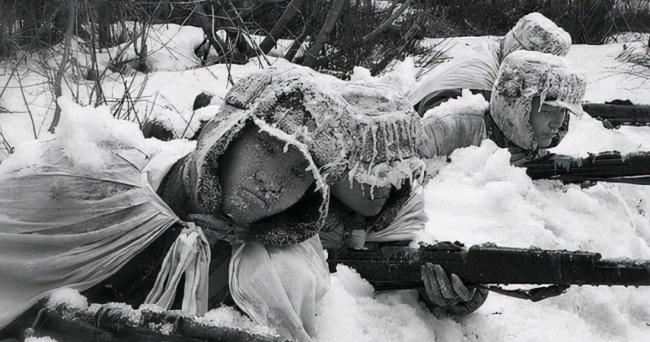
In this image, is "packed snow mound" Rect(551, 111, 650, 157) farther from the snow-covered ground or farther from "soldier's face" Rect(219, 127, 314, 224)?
"soldier's face" Rect(219, 127, 314, 224)

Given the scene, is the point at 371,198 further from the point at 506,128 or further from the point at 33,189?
the point at 506,128

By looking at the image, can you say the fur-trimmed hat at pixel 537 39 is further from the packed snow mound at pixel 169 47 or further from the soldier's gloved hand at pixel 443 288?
the soldier's gloved hand at pixel 443 288

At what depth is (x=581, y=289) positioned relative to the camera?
2998mm

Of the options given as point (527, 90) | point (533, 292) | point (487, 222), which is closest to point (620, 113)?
point (527, 90)

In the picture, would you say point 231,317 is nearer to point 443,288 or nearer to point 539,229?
point 443,288

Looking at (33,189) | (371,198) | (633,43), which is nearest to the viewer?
(33,189)

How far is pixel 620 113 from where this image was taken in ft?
16.7

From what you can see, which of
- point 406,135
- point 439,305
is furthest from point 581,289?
point 406,135

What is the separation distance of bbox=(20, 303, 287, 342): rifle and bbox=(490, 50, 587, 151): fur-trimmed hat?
264 centimetres

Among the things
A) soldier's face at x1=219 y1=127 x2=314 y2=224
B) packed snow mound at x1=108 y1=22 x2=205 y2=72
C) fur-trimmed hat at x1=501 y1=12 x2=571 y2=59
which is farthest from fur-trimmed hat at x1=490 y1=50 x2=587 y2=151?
soldier's face at x1=219 y1=127 x2=314 y2=224

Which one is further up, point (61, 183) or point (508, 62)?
point (61, 183)

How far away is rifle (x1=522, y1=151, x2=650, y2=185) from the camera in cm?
402

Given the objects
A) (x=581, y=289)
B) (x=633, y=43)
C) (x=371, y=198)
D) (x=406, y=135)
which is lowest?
(x=633, y=43)

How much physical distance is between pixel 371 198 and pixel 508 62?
7.20ft
